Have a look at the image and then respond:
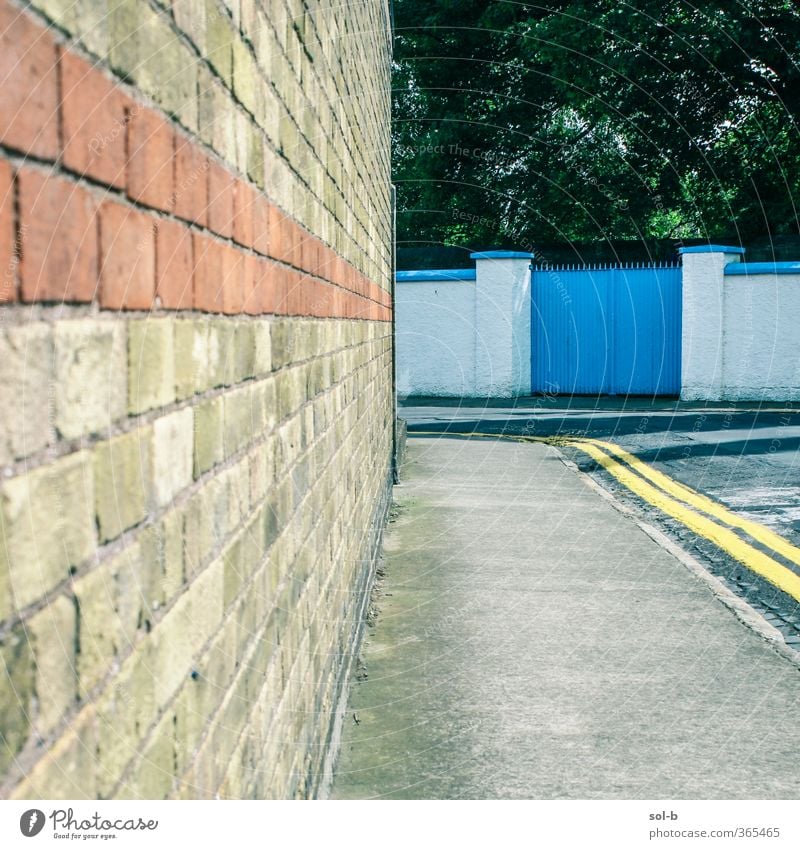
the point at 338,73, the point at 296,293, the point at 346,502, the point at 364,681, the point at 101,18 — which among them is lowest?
the point at 364,681

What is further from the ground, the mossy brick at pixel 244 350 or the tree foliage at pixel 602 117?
the tree foliage at pixel 602 117

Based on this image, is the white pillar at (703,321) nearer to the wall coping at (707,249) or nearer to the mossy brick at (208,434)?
the wall coping at (707,249)

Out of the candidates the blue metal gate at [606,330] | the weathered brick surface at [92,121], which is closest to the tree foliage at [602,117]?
the blue metal gate at [606,330]

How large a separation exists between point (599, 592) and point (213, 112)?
4.25 metres

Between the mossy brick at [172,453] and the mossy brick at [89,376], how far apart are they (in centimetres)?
14

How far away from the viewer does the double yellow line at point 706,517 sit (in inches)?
233

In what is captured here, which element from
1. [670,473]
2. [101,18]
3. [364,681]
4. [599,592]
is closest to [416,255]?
A: [670,473]

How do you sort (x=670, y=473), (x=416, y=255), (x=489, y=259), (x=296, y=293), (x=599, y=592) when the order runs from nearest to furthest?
(x=296, y=293)
(x=599, y=592)
(x=670, y=473)
(x=489, y=259)
(x=416, y=255)

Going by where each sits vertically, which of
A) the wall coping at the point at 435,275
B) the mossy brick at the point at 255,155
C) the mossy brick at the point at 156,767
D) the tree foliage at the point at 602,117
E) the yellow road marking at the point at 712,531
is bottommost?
the yellow road marking at the point at 712,531

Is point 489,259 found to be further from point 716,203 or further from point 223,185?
point 223,185

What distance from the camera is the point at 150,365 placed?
1.23 m

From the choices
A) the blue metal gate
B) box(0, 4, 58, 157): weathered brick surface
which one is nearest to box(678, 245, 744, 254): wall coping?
the blue metal gate

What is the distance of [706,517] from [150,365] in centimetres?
663

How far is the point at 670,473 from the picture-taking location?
31.4 feet
